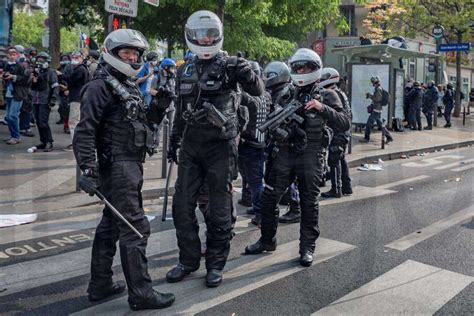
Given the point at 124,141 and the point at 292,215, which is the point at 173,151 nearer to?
the point at 124,141

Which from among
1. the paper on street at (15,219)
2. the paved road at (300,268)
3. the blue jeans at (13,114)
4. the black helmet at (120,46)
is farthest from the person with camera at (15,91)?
the black helmet at (120,46)

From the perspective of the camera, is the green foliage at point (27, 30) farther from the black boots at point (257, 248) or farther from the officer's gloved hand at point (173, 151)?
the black boots at point (257, 248)

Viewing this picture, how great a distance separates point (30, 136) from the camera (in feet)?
37.9

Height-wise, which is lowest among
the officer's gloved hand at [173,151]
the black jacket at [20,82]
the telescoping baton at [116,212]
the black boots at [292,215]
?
the black boots at [292,215]

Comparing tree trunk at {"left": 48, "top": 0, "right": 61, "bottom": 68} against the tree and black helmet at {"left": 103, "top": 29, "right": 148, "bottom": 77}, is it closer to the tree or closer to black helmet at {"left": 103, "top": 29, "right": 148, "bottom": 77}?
black helmet at {"left": 103, "top": 29, "right": 148, "bottom": 77}

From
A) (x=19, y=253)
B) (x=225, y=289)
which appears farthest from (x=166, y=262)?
(x=19, y=253)

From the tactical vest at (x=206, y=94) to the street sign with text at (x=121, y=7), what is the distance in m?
3.29

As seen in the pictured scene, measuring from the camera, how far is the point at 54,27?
14.0m

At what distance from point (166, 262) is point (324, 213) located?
2.66m

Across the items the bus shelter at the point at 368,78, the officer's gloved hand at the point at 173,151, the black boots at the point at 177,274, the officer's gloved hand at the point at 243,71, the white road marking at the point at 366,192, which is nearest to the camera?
the officer's gloved hand at the point at 243,71

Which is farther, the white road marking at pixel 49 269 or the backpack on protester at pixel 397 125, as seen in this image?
the backpack on protester at pixel 397 125

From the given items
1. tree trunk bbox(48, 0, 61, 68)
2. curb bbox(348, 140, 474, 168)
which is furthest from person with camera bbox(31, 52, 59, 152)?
curb bbox(348, 140, 474, 168)

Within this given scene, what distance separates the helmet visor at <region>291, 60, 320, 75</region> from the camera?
4.77 meters

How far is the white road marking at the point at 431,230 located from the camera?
5.44m
